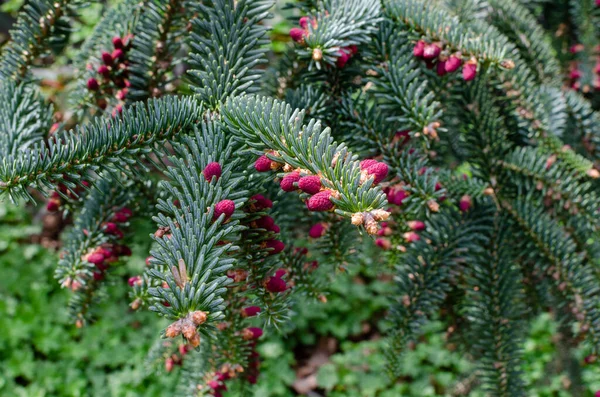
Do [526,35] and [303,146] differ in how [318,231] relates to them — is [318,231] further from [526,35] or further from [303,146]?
[526,35]

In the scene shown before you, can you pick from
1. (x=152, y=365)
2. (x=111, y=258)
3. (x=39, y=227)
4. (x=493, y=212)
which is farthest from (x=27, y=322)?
(x=493, y=212)

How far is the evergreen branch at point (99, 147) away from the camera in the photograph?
1.57ft

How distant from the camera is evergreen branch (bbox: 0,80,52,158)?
1.97 ft

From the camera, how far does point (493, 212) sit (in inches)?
30.4

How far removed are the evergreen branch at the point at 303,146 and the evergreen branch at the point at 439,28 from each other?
295 millimetres

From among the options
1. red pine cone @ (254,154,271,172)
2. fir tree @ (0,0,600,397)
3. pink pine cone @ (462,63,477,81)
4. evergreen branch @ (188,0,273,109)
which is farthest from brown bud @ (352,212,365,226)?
pink pine cone @ (462,63,477,81)

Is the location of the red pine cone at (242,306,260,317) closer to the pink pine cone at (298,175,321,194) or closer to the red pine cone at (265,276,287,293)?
the red pine cone at (265,276,287,293)

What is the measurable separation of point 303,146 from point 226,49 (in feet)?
0.66

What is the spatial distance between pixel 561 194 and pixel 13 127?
77 cm

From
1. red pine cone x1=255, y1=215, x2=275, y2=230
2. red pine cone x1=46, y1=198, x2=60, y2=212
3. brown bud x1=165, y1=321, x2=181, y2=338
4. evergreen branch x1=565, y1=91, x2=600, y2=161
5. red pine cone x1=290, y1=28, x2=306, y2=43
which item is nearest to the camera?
brown bud x1=165, y1=321, x2=181, y2=338

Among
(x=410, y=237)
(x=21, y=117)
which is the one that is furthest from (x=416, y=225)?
(x=21, y=117)

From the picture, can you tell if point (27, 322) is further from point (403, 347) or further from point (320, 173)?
point (320, 173)

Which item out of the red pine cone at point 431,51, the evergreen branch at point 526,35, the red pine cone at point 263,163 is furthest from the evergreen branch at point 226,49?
the evergreen branch at point 526,35

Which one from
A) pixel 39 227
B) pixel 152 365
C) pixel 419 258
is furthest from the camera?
pixel 39 227
